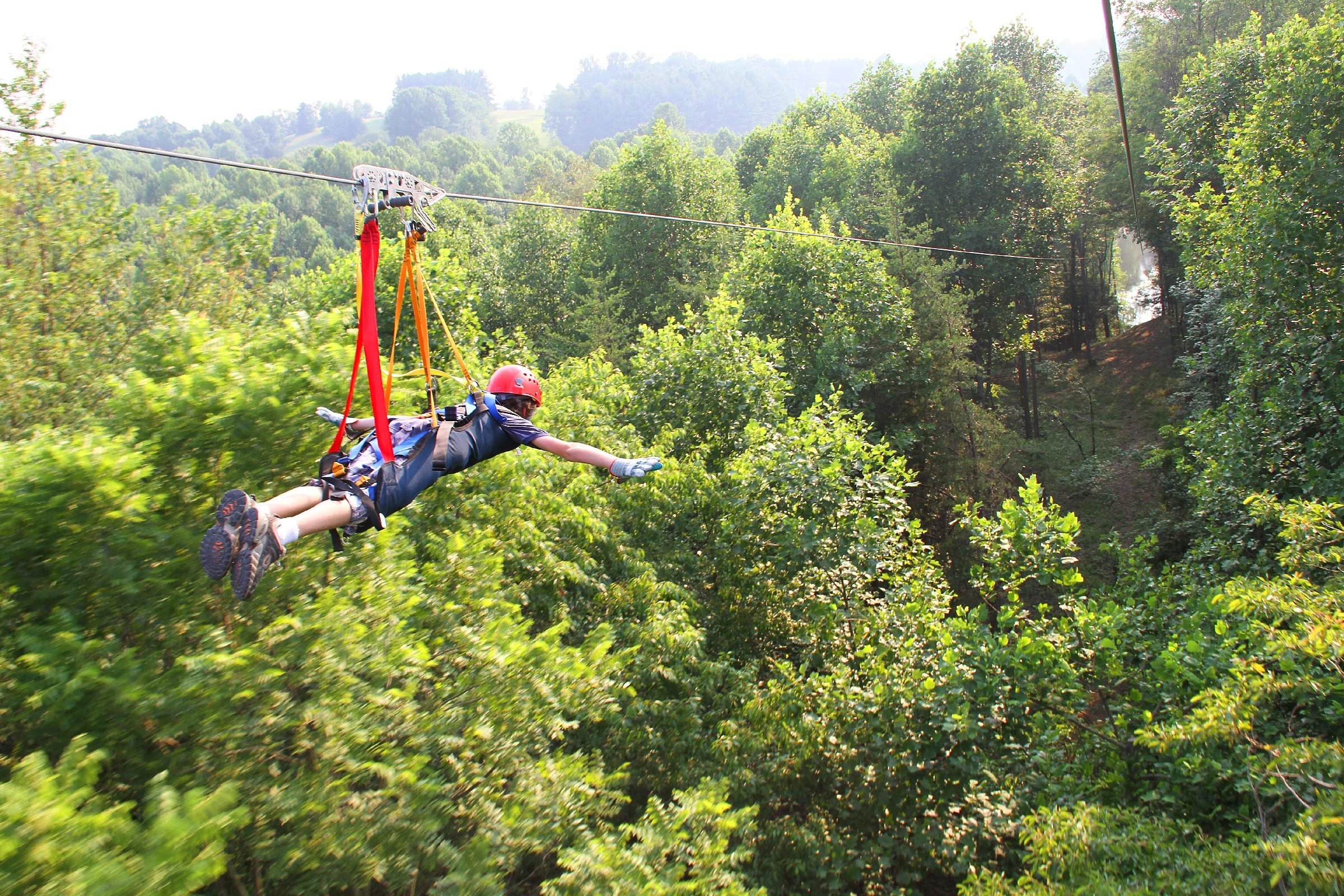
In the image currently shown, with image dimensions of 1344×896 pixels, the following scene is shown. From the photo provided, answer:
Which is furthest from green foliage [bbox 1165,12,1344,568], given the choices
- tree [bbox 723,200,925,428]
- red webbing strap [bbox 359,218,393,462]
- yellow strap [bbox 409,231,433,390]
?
red webbing strap [bbox 359,218,393,462]

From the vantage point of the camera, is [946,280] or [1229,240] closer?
[1229,240]

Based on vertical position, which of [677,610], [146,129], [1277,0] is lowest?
[677,610]

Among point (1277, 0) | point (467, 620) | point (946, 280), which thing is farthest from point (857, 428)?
point (1277, 0)

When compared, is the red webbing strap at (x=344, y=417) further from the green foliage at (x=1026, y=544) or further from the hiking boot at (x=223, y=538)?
the green foliage at (x=1026, y=544)

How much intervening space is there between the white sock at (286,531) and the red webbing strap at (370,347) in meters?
0.70

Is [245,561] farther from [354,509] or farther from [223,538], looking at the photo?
[354,509]

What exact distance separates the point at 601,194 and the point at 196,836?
3009 cm

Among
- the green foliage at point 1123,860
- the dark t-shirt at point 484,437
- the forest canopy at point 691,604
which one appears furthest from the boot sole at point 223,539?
the green foliage at point 1123,860

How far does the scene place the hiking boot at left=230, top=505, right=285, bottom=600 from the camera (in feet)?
13.0

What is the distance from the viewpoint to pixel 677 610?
28.8 feet

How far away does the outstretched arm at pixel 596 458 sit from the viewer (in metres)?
4.89

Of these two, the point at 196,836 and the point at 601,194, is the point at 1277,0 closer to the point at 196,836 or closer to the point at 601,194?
the point at 601,194

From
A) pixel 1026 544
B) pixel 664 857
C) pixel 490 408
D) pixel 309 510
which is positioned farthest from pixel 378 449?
pixel 1026 544

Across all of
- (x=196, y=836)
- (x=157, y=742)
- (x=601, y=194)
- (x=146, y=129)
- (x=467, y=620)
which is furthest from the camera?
(x=146, y=129)
